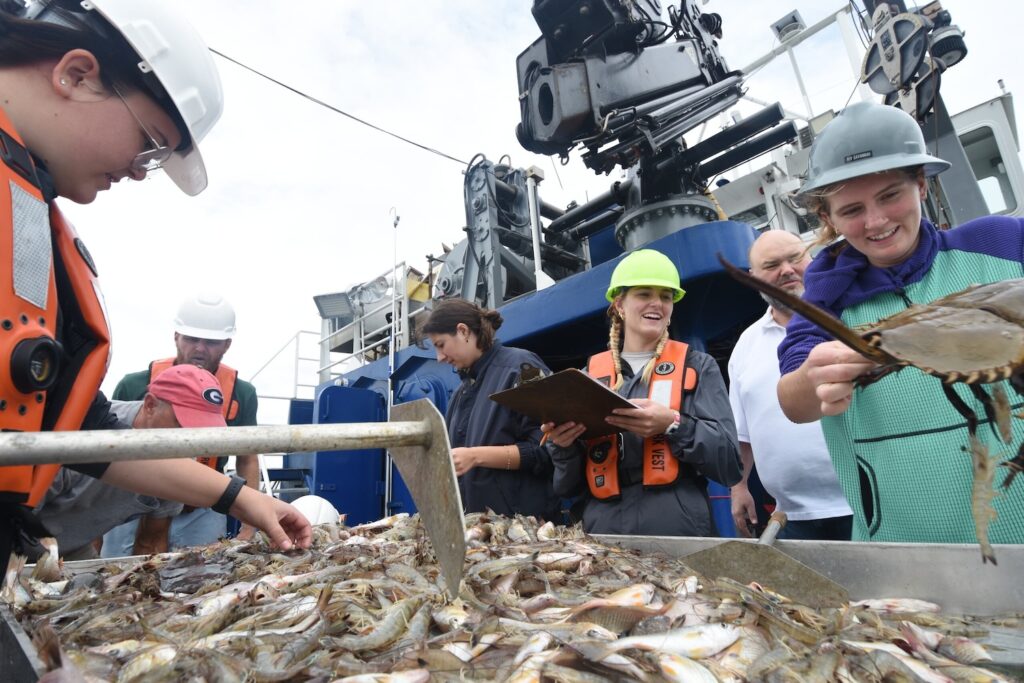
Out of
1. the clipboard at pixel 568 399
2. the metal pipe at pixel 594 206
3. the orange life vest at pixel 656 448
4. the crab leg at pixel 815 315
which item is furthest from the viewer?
the metal pipe at pixel 594 206

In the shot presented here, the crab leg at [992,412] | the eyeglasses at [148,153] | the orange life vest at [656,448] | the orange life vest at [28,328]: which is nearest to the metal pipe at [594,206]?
the orange life vest at [656,448]

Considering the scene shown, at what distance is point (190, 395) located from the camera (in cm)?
313

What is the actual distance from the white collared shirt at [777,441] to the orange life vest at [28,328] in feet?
10.3

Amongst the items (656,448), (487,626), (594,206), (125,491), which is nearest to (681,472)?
(656,448)

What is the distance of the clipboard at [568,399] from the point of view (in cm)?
219

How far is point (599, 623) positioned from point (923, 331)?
105 cm

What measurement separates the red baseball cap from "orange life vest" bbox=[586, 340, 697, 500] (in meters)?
2.24

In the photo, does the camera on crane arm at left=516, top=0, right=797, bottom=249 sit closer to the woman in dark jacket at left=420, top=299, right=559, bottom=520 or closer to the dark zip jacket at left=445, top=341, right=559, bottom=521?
the woman in dark jacket at left=420, top=299, right=559, bottom=520

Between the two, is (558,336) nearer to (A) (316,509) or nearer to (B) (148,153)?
(A) (316,509)

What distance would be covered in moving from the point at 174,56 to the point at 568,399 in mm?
1925

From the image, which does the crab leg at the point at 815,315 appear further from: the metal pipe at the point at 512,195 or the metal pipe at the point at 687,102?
the metal pipe at the point at 512,195

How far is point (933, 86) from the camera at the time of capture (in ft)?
13.8

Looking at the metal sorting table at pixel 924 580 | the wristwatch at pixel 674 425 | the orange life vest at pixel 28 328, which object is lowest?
the metal sorting table at pixel 924 580

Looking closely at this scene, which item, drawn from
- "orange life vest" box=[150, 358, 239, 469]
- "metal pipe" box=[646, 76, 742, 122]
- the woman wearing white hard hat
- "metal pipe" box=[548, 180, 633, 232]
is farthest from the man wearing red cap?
"metal pipe" box=[646, 76, 742, 122]
